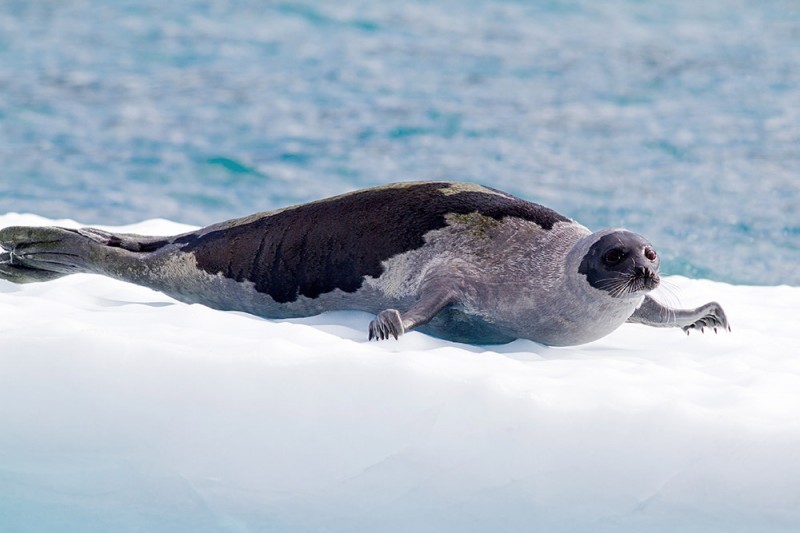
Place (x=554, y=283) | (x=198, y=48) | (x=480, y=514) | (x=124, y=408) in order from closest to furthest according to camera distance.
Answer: (x=480, y=514), (x=124, y=408), (x=554, y=283), (x=198, y=48)

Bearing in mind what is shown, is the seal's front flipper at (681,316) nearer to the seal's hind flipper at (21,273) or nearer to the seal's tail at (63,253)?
the seal's tail at (63,253)

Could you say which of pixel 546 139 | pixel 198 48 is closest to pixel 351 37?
pixel 198 48

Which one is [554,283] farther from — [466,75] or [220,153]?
[466,75]

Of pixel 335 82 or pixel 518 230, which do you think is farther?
pixel 335 82

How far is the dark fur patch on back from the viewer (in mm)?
4672

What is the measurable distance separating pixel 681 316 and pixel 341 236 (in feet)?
4.94

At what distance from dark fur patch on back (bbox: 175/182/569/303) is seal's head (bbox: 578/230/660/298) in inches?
15.5

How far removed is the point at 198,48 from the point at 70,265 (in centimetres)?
1199

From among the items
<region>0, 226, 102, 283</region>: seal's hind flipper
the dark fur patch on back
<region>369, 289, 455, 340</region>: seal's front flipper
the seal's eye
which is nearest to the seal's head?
the seal's eye

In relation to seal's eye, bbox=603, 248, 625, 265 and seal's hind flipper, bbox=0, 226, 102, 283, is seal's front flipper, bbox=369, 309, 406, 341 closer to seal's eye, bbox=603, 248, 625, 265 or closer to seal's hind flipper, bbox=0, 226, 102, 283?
seal's eye, bbox=603, 248, 625, 265

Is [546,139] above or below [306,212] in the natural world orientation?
above

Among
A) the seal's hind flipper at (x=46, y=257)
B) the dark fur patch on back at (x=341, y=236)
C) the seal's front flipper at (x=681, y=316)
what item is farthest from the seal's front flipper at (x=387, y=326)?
the seal's hind flipper at (x=46, y=257)

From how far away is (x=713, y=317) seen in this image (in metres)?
4.97

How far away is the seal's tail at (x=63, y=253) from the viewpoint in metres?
5.20
